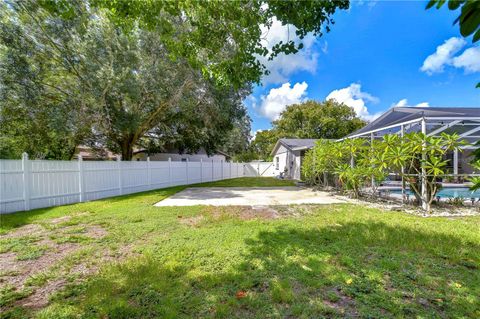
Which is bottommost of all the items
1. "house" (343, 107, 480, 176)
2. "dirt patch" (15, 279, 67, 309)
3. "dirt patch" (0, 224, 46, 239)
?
"dirt patch" (15, 279, 67, 309)

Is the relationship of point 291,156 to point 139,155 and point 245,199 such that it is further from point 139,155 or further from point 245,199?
point 139,155

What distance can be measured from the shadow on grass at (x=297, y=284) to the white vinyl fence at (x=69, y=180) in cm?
555

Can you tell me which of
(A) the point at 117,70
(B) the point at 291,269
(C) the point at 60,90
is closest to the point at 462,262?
(B) the point at 291,269

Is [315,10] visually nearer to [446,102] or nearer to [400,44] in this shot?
[400,44]

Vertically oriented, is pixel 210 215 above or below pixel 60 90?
below

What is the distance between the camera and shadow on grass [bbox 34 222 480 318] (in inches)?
94.7

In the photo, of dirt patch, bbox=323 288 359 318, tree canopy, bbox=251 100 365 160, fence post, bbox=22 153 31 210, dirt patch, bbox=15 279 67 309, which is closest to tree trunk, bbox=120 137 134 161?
fence post, bbox=22 153 31 210

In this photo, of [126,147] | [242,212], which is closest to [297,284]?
[242,212]

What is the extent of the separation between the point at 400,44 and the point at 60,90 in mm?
13359

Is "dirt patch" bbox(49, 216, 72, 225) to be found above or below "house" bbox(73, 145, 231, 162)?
below

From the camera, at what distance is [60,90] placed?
34.2 feet

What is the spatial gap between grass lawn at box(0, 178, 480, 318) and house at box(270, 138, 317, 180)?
12971 mm

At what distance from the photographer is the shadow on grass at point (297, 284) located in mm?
2406

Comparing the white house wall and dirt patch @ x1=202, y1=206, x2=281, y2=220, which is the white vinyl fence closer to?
dirt patch @ x1=202, y1=206, x2=281, y2=220
